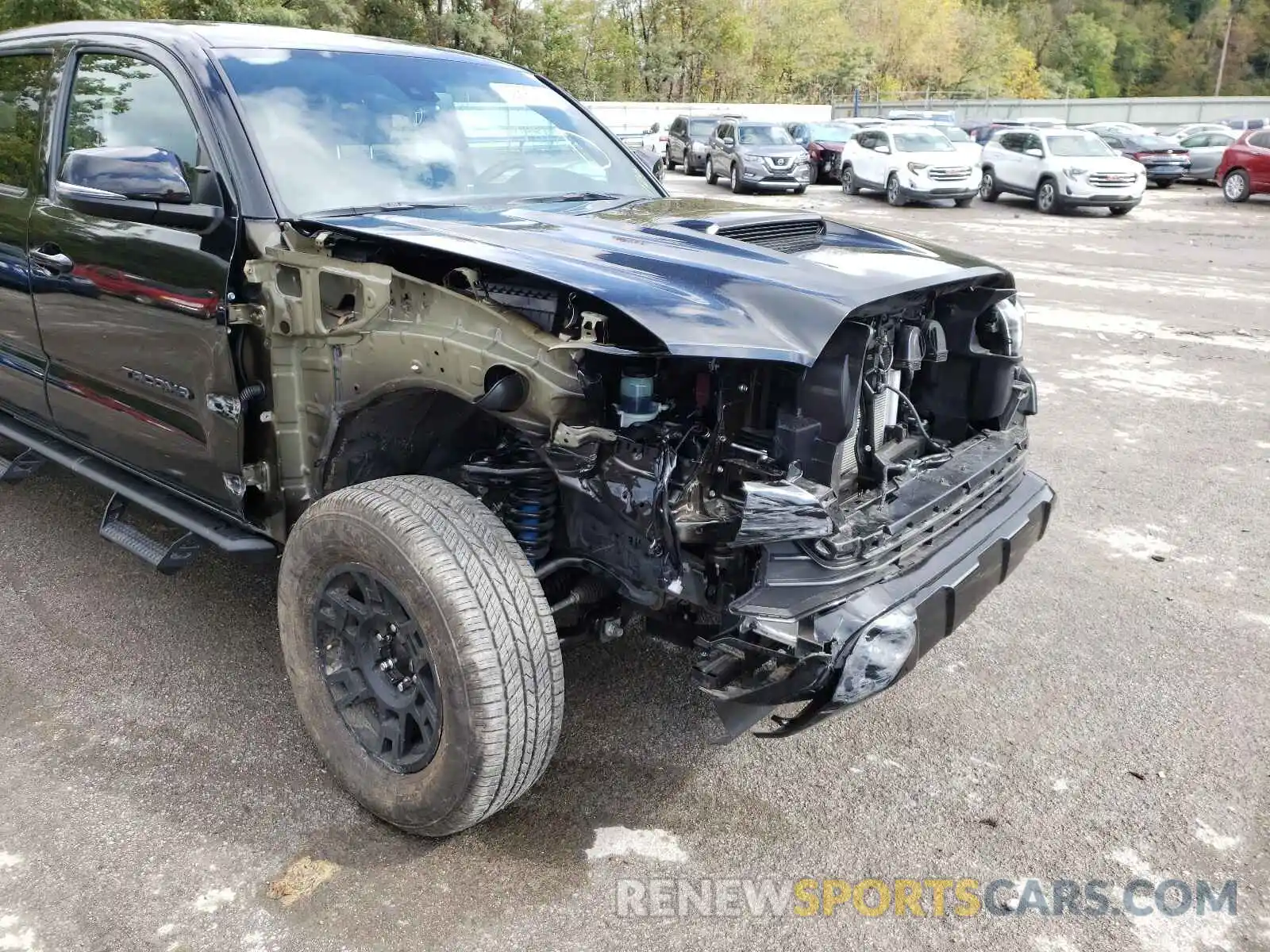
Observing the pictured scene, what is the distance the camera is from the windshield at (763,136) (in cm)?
2200

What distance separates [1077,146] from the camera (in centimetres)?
1905

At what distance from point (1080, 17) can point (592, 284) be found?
9325 cm

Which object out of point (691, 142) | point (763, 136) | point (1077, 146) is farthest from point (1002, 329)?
point (691, 142)

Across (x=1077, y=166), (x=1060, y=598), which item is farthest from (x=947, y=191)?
(x=1060, y=598)

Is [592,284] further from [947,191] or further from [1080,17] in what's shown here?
[1080,17]

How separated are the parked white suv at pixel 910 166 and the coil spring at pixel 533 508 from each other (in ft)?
60.0

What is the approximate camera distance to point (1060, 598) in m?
3.97

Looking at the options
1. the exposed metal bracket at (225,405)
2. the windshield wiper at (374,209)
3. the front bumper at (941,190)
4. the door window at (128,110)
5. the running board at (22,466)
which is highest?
the door window at (128,110)

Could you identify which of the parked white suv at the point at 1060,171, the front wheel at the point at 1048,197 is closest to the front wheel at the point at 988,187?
the parked white suv at the point at 1060,171

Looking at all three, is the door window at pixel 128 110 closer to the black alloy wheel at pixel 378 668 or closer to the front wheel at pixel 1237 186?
the black alloy wheel at pixel 378 668

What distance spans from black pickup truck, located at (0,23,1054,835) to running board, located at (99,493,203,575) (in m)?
0.01

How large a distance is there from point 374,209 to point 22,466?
2.38m

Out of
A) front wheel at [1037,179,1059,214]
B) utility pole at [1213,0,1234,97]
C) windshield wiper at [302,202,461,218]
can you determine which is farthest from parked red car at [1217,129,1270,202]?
utility pole at [1213,0,1234,97]

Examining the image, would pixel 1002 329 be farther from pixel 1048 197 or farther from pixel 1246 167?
pixel 1246 167
